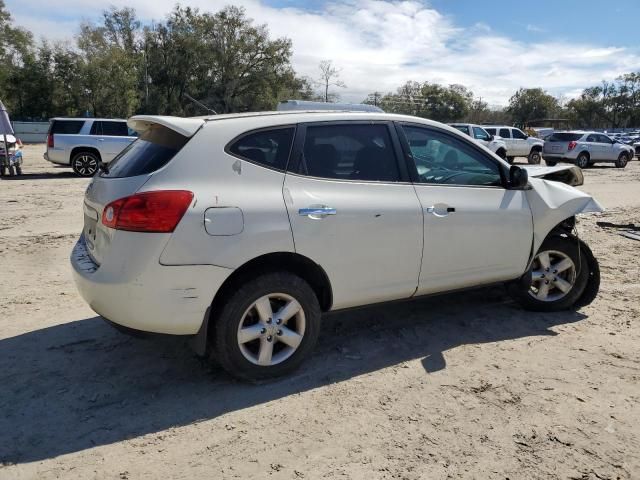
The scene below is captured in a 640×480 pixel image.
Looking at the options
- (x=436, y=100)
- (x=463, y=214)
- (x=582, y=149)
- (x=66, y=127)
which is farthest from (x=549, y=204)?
(x=436, y=100)

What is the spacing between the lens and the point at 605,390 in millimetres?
3322

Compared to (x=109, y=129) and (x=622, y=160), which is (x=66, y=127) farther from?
(x=622, y=160)

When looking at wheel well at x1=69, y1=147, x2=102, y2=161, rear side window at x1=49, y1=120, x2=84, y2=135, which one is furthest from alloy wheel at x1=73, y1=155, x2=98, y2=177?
rear side window at x1=49, y1=120, x2=84, y2=135

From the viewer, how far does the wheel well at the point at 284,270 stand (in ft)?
10.3

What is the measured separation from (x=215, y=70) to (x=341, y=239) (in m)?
53.4

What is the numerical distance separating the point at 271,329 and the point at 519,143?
2416 centimetres

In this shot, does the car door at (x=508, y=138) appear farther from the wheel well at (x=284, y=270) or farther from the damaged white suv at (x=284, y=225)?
the wheel well at (x=284, y=270)

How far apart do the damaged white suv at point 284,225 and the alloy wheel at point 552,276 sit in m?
0.34

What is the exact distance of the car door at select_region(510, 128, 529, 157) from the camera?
80.5 feet

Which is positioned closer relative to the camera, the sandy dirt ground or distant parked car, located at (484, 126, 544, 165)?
the sandy dirt ground

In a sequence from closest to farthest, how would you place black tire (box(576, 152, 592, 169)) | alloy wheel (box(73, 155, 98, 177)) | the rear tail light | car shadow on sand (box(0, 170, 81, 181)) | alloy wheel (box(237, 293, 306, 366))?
the rear tail light < alloy wheel (box(237, 293, 306, 366)) < car shadow on sand (box(0, 170, 81, 181)) < alloy wheel (box(73, 155, 98, 177)) < black tire (box(576, 152, 592, 169))

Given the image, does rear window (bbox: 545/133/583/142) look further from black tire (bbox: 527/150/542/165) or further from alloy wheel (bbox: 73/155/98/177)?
alloy wheel (bbox: 73/155/98/177)

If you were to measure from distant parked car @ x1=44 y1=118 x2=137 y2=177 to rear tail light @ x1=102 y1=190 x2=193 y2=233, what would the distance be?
13.5m

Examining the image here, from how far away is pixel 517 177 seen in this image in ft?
13.7
